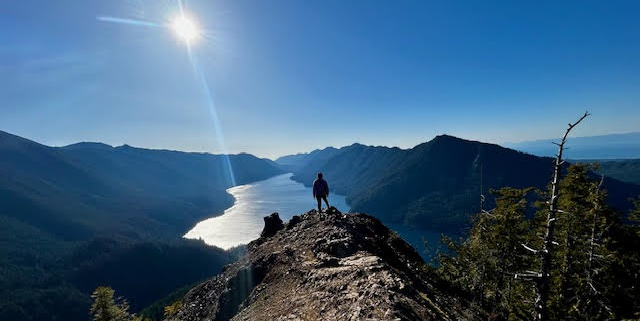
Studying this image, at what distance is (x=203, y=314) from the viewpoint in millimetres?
21625

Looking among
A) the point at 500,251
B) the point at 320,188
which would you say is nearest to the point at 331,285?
the point at 320,188

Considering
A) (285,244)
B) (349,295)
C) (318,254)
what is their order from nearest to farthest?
1. (349,295)
2. (318,254)
3. (285,244)

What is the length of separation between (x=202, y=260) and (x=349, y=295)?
207 m

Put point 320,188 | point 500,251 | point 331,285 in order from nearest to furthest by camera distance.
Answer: point 331,285, point 500,251, point 320,188

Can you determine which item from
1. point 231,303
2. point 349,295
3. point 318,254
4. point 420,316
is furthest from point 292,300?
point 231,303

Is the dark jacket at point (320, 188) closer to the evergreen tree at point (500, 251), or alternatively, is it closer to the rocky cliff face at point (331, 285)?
the rocky cliff face at point (331, 285)

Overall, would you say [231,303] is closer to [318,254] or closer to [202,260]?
[318,254]

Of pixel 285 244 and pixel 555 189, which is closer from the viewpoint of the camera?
pixel 555 189

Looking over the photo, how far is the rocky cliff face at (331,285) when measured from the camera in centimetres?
1041

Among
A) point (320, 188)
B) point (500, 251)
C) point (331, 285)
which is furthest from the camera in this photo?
point (320, 188)

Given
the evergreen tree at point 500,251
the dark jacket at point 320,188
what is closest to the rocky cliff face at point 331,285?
the dark jacket at point 320,188

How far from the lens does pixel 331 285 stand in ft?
41.9

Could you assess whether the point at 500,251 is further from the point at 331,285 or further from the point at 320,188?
the point at 331,285

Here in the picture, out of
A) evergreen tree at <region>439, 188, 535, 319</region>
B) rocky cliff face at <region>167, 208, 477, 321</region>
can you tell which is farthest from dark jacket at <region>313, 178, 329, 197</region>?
evergreen tree at <region>439, 188, 535, 319</region>
